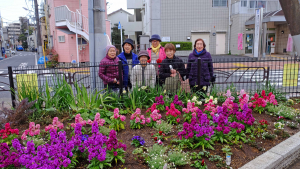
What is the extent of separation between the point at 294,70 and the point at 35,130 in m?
5.63

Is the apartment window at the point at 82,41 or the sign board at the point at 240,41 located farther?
the sign board at the point at 240,41

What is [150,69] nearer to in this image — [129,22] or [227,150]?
[227,150]

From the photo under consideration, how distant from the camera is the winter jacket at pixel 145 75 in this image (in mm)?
4859

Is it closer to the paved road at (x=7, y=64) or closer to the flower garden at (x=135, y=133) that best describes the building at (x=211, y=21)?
the paved road at (x=7, y=64)

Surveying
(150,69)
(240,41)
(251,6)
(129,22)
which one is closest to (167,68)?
(150,69)

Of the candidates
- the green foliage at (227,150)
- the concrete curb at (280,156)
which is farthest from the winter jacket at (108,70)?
the concrete curb at (280,156)

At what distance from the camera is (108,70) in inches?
190

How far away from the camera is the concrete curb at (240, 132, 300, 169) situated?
2.89 meters

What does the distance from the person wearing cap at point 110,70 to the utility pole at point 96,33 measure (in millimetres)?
200

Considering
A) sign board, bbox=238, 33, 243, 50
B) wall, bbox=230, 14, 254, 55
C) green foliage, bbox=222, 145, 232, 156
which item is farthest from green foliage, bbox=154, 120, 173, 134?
wall, bbox=230, 14, 254, 55

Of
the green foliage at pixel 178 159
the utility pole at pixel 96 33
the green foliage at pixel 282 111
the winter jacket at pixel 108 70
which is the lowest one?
the green foliage at pixel 178 159

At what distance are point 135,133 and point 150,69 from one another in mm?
1612

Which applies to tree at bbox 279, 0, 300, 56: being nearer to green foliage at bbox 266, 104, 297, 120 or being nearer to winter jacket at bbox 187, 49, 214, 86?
green foliage at bbox 266, 104, 297, 120

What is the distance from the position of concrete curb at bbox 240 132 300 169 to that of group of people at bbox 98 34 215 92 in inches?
79.1
